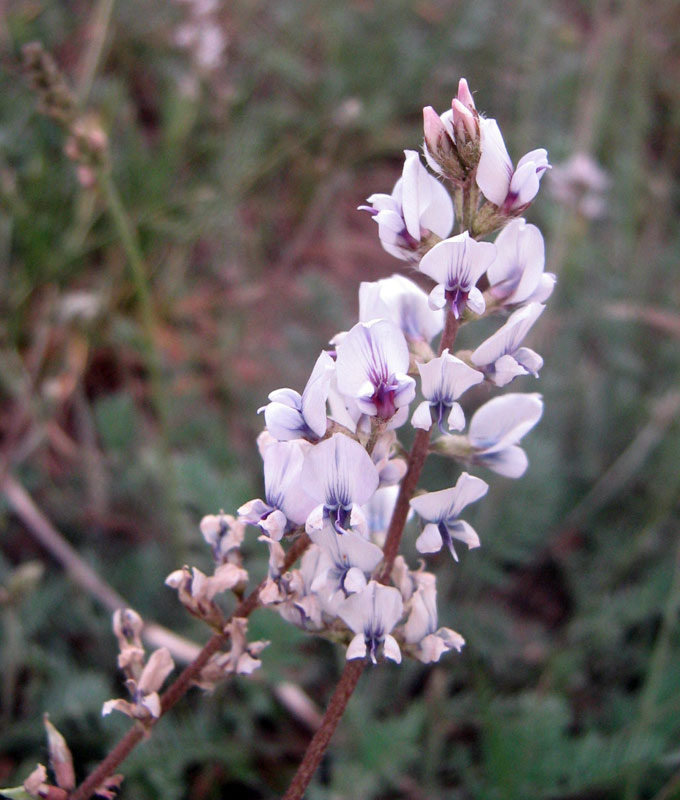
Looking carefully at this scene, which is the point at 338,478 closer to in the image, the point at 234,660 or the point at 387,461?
the point at 387,461

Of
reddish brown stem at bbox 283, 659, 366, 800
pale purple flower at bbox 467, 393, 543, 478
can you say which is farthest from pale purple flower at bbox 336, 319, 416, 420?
reddish brown stem at bbox 283, 659, 366, 800

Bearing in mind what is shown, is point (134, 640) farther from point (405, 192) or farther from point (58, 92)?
point (58, 92)

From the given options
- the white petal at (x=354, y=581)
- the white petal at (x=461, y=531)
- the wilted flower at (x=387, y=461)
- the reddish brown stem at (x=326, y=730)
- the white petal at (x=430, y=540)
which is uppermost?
the wilted flower at (x=387, y=461)

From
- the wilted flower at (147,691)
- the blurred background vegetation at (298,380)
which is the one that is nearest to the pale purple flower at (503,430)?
the wilted flower at (147,691)

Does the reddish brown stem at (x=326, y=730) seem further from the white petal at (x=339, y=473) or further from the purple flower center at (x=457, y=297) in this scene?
the purple flower center at (x=457, y=297)

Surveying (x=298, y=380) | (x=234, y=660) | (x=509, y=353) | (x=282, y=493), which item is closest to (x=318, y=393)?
(x=282, y=493)

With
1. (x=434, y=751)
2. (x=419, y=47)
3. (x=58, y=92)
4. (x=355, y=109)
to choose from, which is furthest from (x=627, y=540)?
(x=419, y=47)
